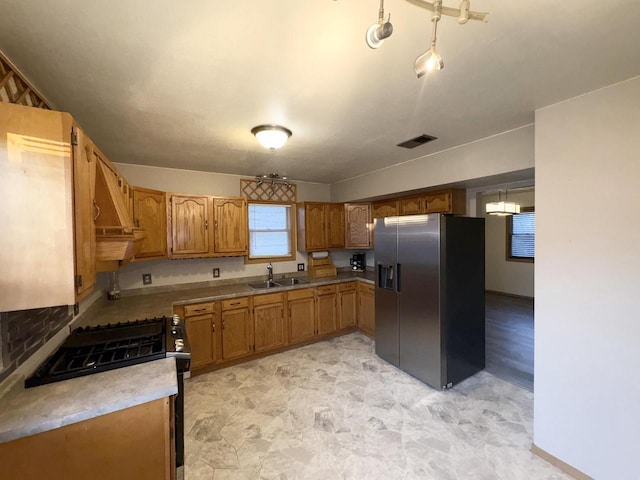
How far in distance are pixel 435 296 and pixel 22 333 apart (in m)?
3.02

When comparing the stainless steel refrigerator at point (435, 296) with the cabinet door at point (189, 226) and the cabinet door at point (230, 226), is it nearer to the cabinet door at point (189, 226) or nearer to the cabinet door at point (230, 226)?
the cabinet door at point (230, 226)

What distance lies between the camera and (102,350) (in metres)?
1.68

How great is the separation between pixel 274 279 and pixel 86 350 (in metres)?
2.55

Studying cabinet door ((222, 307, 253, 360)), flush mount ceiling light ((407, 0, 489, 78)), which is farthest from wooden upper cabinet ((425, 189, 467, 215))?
cabinet door ((222, 307, 253, 360))

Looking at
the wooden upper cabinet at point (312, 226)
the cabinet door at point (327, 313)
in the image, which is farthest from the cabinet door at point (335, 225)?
the cabinet door at point (327, 313)

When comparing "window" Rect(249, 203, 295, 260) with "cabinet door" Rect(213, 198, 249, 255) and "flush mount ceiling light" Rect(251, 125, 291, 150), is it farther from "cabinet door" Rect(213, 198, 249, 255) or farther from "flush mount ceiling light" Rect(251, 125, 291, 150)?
"flush mount ceiling light" Rect(251, 125, 291, 150)

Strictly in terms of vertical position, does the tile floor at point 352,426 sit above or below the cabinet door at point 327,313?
below

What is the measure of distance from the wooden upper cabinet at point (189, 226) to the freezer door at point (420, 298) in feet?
7.78

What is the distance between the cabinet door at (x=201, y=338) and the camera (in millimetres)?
2975

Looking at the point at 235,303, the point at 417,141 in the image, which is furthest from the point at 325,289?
the point at 417,141

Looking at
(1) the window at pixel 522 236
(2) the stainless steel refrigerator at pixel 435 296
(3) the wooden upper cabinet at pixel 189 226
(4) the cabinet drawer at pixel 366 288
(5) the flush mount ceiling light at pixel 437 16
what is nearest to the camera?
(5) the flush mount ceiling light at pixel 437 16

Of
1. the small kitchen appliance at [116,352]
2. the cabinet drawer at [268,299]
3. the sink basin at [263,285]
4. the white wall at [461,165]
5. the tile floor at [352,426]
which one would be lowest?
the tile floor at [352,426]

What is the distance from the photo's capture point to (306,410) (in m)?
2.42

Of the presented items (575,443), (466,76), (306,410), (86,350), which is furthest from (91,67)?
(575,443)
